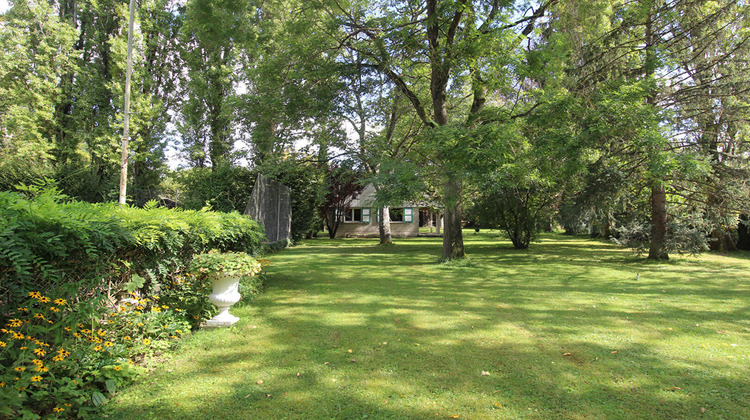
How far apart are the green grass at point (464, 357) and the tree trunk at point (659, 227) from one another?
5258mm

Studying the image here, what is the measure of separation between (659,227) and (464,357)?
482 inches

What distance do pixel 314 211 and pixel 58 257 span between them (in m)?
18.9

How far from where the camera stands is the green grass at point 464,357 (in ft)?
9.45

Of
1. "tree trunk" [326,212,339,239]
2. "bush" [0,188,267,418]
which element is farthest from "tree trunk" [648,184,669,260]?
"tree trunk" [326,212,339,239]

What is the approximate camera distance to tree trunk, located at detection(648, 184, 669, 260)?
1230 centimetres

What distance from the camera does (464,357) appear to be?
3920 millimetres

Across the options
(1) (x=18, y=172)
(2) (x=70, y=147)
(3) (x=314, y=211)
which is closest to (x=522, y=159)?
→ (3) (x=314, y=211)

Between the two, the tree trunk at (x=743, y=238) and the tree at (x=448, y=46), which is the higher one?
the tree at (x=448, y=46)

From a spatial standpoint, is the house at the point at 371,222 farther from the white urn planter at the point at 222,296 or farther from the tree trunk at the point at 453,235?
the white urn planter at the point at 222,296

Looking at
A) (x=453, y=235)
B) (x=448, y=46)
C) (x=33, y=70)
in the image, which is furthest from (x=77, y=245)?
(x=33, y=70)

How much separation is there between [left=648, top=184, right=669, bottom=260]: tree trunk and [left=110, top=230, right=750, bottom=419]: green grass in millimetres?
5258

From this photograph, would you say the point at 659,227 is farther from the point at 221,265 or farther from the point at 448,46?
the point at 221,265

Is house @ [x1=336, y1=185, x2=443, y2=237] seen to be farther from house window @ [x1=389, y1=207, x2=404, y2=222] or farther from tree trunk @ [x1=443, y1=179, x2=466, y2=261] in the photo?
tree trunk @ [x1=443, y1=179, x2=466, y2=261]

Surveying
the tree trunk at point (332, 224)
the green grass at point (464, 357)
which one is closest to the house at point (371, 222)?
the tree trunk at point (332, 224)
